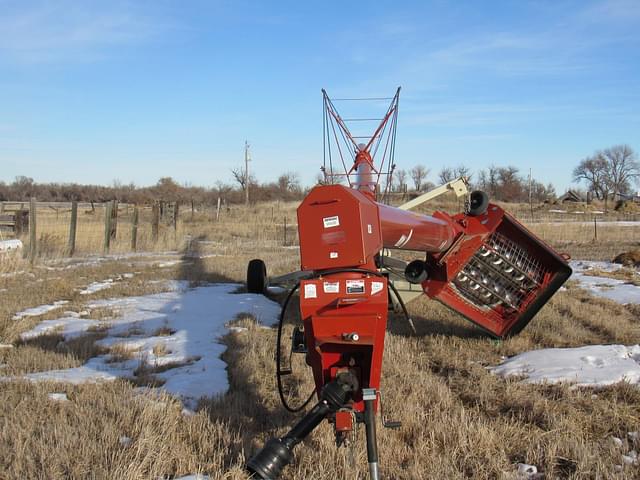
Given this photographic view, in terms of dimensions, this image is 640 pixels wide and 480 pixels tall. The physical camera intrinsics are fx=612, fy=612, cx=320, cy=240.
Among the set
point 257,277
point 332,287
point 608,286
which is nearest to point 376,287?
point 332,287

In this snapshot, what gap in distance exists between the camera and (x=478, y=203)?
6.58m

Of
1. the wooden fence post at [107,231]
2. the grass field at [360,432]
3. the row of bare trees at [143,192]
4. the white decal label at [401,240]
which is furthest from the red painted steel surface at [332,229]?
the row of bare trees at [143,192]

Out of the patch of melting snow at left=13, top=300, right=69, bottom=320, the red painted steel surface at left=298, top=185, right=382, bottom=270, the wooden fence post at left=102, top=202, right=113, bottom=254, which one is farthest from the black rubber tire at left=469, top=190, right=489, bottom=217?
the wooden fence post at left=102, top=202, right=113, bottom=254

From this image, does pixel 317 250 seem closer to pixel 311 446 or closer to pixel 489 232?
pixel 311 446

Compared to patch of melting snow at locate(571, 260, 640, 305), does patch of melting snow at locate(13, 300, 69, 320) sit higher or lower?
higher

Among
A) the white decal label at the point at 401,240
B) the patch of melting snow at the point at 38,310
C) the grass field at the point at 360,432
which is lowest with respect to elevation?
the grass field at the point at 360,432

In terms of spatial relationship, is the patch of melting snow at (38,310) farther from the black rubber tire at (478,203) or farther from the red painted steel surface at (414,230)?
the black rubber tire at (478,203)

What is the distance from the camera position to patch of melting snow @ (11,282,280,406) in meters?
5.79

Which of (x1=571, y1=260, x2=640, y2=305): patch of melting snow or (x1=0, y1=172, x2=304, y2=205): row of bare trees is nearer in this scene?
(x1=571, y1=260, x2=640, y2=305): patch of melting snow

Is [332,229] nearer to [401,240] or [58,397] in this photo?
[401,240]

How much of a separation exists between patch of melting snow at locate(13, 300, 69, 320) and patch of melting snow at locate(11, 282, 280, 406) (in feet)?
1.59

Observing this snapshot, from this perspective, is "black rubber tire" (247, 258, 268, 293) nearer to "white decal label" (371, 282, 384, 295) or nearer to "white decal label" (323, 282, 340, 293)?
"white decal label" (323, 282, 340, 293)

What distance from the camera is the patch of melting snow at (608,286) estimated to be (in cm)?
1105

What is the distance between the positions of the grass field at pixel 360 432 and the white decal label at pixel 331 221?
1.43 m
